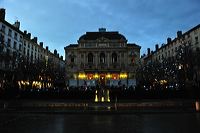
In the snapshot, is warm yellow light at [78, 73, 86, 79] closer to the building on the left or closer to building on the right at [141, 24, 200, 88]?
the building on the left

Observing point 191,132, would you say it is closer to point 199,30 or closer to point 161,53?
point 199,30

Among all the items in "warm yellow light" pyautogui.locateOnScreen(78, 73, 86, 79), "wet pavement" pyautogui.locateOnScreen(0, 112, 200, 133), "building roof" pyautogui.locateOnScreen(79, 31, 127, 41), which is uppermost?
"building roof" pyautogui.locateOnScreen(79, 31, 127, 41)

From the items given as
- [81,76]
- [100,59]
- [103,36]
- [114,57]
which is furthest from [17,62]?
[114,57]

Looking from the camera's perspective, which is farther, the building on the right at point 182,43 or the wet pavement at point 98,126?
the building on the right at point 182,43

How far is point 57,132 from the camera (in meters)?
9.48

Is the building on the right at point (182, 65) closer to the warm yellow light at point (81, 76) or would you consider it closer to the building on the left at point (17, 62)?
the warm yellow light at point (81, 76)

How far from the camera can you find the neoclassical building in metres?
75.3

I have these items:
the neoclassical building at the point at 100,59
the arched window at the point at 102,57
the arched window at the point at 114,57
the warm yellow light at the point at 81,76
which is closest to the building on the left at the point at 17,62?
the warm yellow light at the point at 81,76

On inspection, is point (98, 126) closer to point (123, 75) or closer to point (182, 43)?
point (182, 43)

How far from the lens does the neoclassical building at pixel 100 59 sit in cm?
7534

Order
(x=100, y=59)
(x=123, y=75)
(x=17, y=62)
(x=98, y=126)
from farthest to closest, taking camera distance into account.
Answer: (x=100, y=59), (x=123, y=75), (x=17, y=62), (x=98, y=126)

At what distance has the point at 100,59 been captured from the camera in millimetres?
77312

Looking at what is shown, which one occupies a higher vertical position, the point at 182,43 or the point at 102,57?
the point at 102,57

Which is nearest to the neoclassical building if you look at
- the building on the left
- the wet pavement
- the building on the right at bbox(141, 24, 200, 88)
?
the building on the right at bbox(141, 24, 200, 88)
